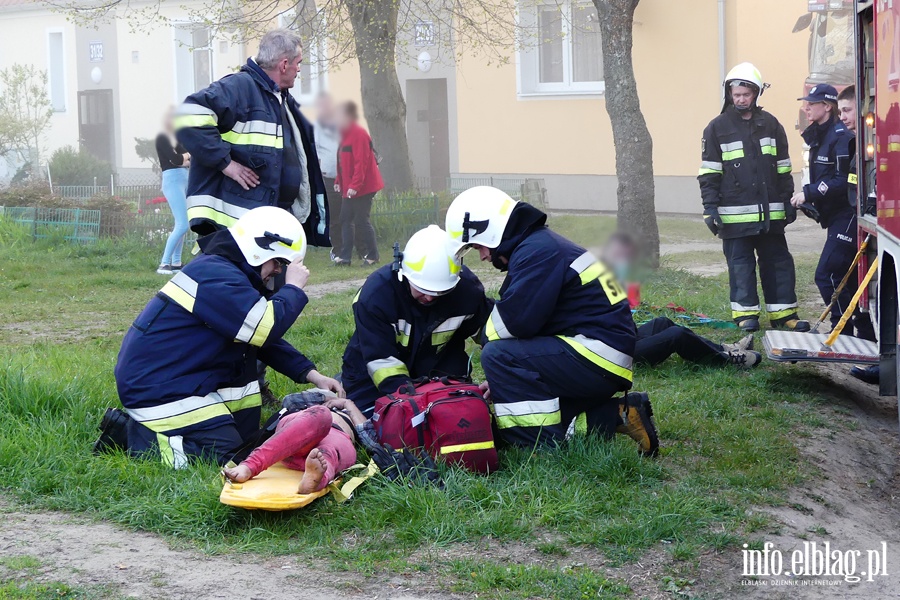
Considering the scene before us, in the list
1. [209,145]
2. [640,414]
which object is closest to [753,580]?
[640,414]

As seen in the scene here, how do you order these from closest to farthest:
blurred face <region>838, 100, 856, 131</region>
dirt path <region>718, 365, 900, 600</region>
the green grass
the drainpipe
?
1. dirt path <region>718, 365, 900, 600</region>
2. the green grass
3. blurred face <region>838, 100, 856, 131</region>
4. the drainpipe

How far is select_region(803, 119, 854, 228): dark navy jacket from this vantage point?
7913 mm

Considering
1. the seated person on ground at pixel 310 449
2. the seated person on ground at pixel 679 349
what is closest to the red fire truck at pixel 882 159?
the seated person on ground at pixel 679 349

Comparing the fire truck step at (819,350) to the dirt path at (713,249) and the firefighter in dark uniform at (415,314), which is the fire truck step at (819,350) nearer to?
the firefighter in dark uniform at (415,314)

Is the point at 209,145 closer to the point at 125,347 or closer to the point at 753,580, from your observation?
the point at 125,347

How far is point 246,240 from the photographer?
502 centimetres

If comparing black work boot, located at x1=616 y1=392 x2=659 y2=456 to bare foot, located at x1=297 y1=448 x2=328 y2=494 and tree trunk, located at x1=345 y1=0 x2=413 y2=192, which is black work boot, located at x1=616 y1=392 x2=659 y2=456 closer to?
bare foot, located at x1=297 y1=448 x2=328 y2=494

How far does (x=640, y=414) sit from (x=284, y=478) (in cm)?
175

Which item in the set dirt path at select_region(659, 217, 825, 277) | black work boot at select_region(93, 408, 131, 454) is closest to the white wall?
dirt path at select_region(659, 217, 825, 277)

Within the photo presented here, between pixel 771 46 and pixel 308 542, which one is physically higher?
pixel 771 46

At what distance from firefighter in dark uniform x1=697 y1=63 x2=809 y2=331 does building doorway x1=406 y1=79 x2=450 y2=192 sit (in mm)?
15030

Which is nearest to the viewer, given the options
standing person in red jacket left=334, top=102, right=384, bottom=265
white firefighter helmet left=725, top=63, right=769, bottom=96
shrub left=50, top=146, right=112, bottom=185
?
white firefighter helmet left=725, top=63, right=769, bottom=96

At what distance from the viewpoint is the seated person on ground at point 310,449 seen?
4.39m

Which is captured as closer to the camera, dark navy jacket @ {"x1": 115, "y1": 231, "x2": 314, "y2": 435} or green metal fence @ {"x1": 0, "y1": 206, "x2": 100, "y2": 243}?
dark navy jacket @ {"x1": 115, "y1": 231, "x2": 314, "y2": 435}
